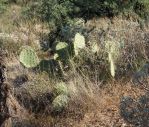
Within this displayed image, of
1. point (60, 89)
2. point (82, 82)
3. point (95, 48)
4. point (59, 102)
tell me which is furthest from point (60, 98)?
point (95, 48)

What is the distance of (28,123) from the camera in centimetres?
543

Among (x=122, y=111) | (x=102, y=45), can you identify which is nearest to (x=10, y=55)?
(x=102, y=45)

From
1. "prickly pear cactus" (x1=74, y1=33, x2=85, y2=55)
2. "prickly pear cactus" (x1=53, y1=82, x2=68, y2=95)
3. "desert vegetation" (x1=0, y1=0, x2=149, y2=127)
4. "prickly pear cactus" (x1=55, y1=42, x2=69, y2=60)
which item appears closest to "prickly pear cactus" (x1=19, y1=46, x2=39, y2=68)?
"desert vegetation" (x1=0, y1=0, x2=149, y2=127)

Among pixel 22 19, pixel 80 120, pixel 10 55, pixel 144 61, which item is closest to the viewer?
pixel 80 120

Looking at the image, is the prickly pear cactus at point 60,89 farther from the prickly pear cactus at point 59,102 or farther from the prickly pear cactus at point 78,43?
the prickly pear cactus at point 78,43

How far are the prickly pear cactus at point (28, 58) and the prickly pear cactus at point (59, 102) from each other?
1.20 metres

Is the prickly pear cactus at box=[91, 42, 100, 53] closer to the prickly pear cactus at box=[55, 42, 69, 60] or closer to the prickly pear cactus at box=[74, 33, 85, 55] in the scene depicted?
the prickly pear cactus at box=[74, 33, 85, 55]

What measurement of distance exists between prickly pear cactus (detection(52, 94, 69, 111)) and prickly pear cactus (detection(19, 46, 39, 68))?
1.20 m

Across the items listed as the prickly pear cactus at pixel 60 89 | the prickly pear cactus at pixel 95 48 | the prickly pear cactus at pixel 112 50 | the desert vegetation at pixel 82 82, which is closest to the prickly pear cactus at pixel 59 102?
the desert vegetation at pixel 82 82

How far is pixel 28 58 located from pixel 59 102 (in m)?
1.29

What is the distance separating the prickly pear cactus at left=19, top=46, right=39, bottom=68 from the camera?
6473mm

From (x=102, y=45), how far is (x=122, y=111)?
224 cm

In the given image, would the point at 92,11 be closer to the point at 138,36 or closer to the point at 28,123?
the point at 138,36

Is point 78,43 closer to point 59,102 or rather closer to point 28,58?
point 28,58
